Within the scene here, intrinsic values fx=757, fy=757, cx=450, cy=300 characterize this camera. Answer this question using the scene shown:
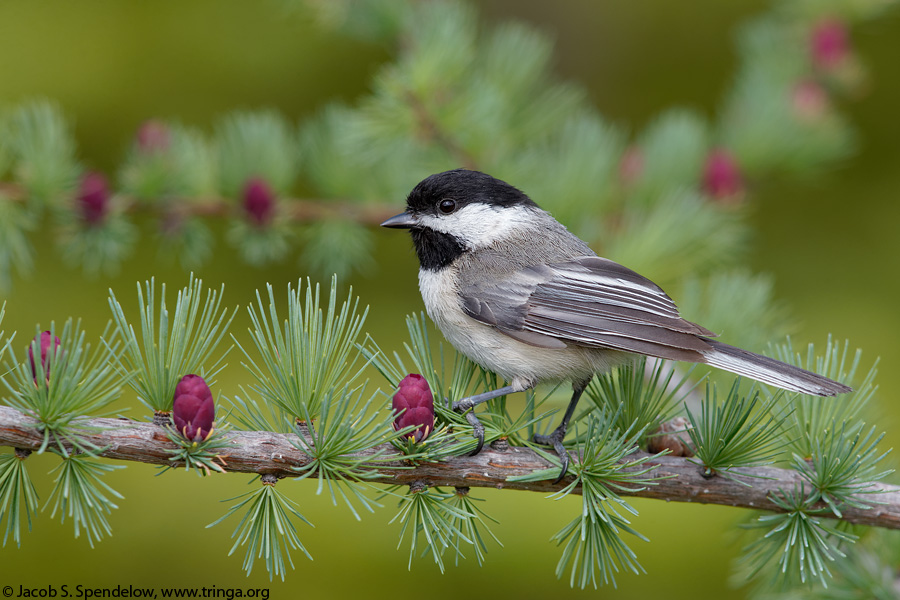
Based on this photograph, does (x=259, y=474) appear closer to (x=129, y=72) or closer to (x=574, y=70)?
(x=129, y=72)

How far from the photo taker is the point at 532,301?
5.00ft

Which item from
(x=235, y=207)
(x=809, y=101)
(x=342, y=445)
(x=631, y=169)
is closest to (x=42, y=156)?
(x=235, y=207)

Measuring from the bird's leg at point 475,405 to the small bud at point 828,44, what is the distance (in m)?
1.46

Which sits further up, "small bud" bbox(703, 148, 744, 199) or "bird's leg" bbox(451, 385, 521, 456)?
"small bud" bbox(703, 148, 744, 199)

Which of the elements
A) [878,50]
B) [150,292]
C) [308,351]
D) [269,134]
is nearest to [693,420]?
[308,351]

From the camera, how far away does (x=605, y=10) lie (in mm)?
3207

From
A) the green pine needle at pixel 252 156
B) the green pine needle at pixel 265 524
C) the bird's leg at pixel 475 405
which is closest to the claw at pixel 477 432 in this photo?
the bird's leg at pixel 475 405

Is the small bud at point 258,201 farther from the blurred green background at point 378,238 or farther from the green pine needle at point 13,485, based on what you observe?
the green pine needle at point 13,485

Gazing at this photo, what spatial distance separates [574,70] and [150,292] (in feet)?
8.68

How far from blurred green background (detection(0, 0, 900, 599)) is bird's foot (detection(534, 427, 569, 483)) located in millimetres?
1066

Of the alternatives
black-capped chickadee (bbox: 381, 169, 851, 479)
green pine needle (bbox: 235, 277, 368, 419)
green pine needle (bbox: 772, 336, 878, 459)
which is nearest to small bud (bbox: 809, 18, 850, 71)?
black-capped chickadee (bbox: 381, 169, 851, 479)

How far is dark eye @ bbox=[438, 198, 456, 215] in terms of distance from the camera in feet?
5.50

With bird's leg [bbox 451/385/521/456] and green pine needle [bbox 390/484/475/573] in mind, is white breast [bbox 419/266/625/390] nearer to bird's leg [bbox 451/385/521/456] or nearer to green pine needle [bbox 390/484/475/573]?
bird's leg [bbox 451/385/521/456]

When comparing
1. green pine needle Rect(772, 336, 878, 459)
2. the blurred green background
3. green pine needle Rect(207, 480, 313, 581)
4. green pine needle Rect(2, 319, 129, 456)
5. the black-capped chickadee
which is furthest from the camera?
the blurred green background
